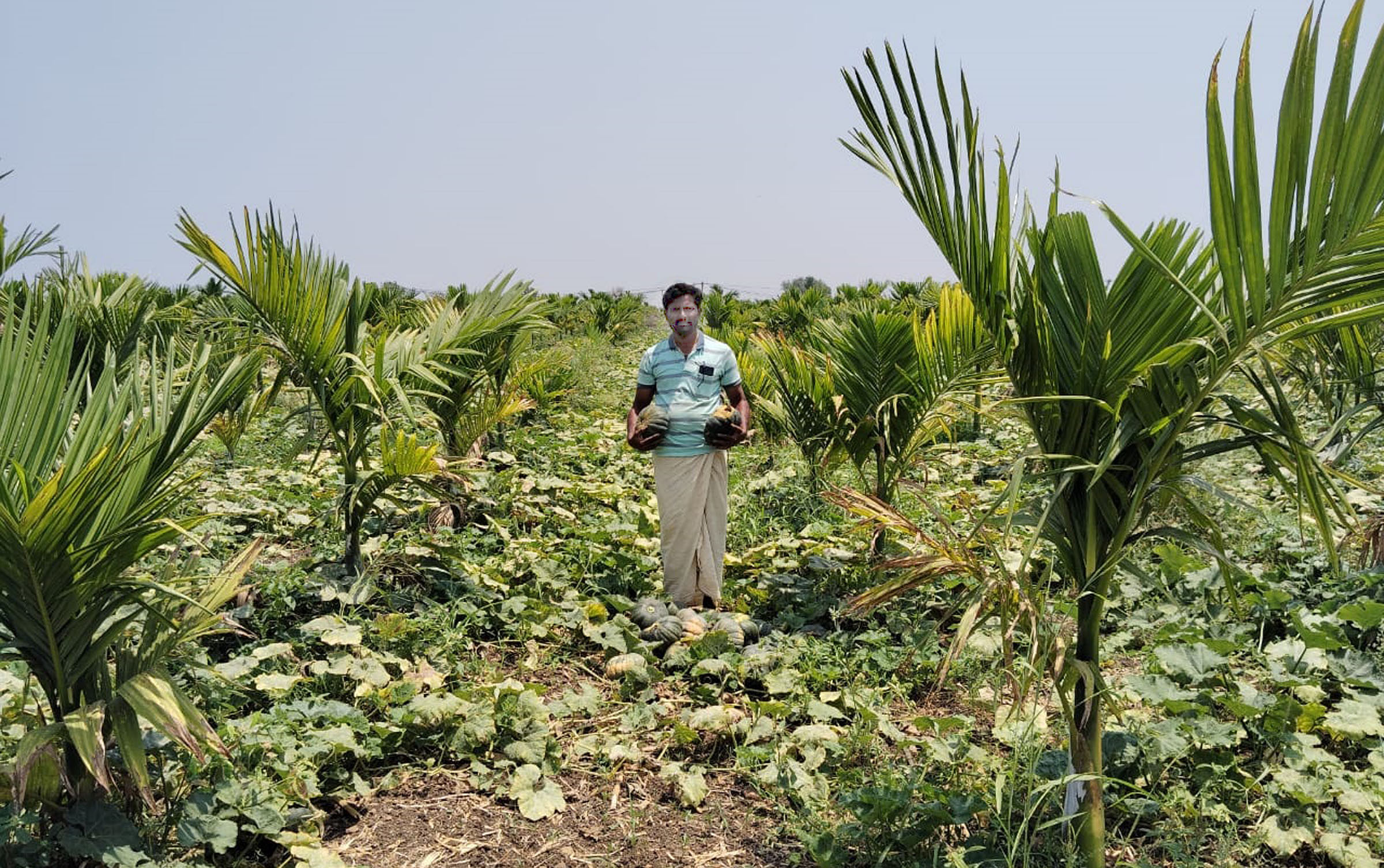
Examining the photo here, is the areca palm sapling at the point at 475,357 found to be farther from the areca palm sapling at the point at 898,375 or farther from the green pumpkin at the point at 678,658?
the areca palm sapling at the point at 898,375

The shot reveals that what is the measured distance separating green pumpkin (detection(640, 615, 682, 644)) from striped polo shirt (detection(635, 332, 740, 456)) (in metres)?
0.80

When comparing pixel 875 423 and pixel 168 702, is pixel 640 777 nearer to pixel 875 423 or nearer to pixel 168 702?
pixel 168 702

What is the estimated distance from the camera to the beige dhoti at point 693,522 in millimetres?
4590

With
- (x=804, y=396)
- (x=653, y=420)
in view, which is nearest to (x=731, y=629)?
(x=653, y=420)

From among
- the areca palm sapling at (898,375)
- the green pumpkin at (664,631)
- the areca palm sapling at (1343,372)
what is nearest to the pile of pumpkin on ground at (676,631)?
the green pumpkin at (664,631)

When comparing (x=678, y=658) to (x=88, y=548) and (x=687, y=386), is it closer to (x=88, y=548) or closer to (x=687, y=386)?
(x=687, y=386)

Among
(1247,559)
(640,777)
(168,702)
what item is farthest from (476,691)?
(1247,559)

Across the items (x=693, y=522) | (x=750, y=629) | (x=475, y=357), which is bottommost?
(x=750, y=629)

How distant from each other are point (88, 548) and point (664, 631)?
8.35 ft

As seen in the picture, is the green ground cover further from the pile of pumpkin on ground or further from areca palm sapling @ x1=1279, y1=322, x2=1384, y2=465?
areca palm sapling @ x1=1279, y1=322, x2=1384, y2=465

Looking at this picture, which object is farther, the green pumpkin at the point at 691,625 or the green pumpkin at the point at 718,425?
the green pumpkin at the point at 718,425

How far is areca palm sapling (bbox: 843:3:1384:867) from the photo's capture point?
5.38 feet

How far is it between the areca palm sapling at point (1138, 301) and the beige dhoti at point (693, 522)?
7.88 feet

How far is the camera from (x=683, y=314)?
4.41 m
